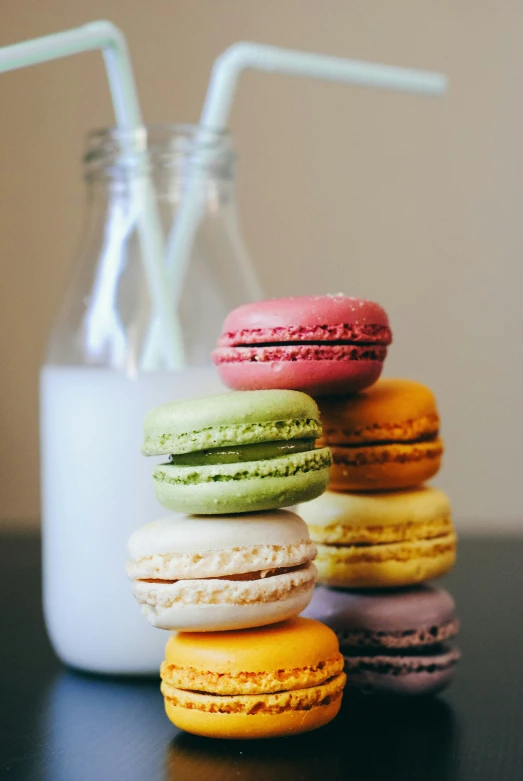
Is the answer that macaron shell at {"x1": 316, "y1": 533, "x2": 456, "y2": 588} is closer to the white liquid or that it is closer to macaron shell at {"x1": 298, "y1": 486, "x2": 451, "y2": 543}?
macaron shell at {"x1": 298, "y1": 486, "x2": 451, "y2": 543}

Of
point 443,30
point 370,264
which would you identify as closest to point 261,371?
point 370,264

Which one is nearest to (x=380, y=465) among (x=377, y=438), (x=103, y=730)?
(x=377, y=438)

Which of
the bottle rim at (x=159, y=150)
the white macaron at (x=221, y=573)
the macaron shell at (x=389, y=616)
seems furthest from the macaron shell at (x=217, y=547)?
the bottle rim at (x=159, y=150)

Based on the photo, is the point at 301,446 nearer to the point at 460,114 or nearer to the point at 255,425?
the point at 255,425

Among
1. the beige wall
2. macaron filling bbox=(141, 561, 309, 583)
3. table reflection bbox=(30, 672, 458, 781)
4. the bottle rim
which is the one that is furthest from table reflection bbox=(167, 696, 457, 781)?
the beige wall

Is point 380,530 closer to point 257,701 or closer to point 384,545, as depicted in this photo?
point 384,545

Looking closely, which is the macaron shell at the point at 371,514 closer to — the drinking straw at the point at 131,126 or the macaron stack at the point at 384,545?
the macaron stack at the point at 384,545
